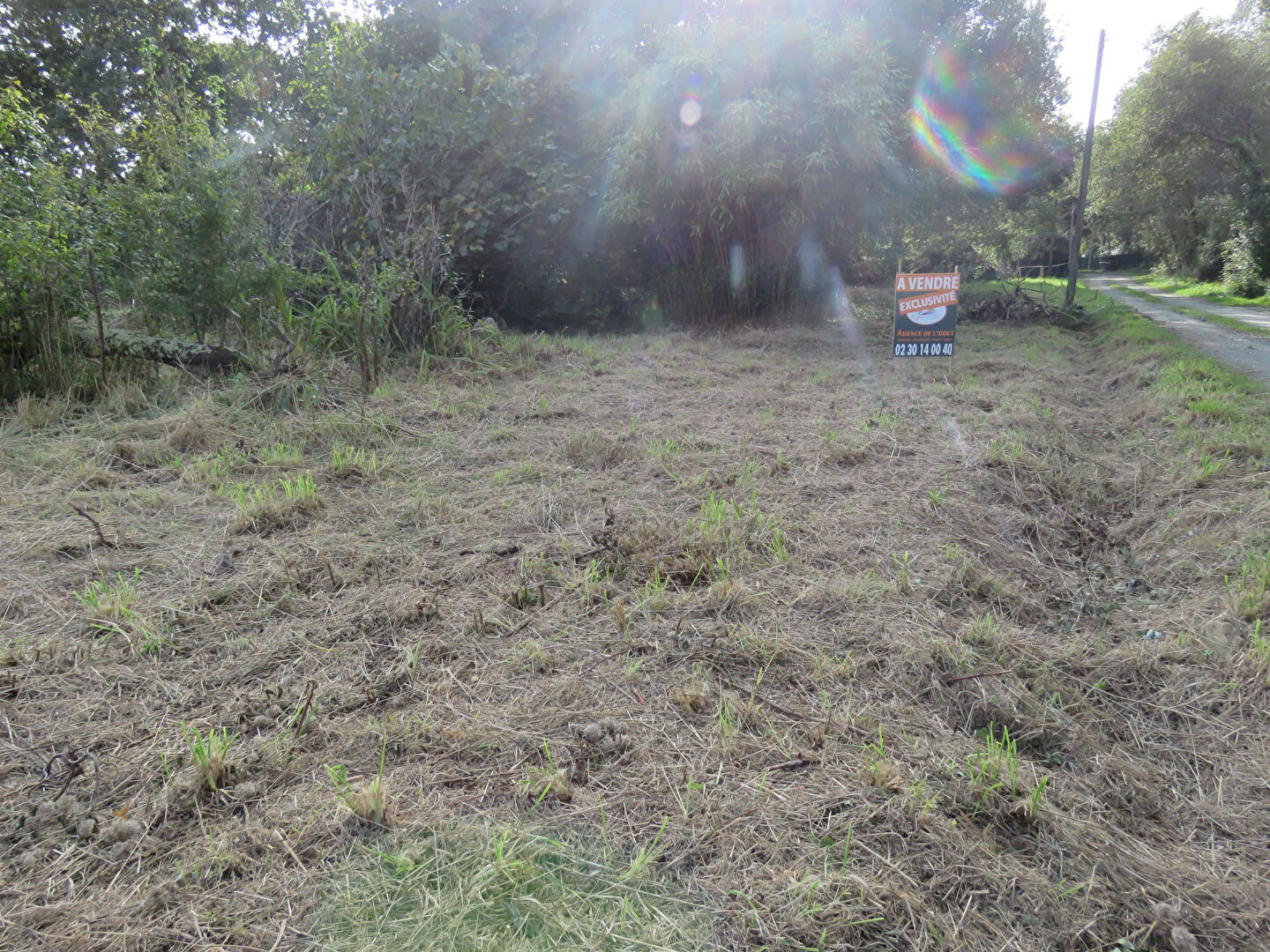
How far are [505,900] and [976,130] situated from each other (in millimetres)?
17930

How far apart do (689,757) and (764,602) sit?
832mm

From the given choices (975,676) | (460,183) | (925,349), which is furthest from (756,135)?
(975,676)

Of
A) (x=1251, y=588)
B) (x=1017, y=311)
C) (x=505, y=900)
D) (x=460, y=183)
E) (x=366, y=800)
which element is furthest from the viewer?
(x=1017, y=311)

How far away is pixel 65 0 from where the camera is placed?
554 inches

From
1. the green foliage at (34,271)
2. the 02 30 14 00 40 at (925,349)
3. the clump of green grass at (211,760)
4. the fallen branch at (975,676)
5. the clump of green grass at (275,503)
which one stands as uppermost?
the green foliage at (34,271)

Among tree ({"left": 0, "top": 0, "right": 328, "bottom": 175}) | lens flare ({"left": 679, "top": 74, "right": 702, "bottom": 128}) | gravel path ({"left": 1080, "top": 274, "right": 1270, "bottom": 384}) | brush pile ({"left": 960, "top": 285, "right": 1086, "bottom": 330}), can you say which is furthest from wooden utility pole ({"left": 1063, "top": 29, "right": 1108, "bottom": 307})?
tree ({"left": 0, "top": 0, "right": 328, "bottom": 175})

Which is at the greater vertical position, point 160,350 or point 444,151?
point 444,151

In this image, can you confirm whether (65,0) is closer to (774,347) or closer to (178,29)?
(178,29)

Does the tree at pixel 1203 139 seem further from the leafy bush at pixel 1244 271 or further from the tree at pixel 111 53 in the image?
the tree at pixel 111 53

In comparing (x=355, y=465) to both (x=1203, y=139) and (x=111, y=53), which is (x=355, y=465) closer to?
(x=111, y=53)

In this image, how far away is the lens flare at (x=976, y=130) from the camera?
14.4m

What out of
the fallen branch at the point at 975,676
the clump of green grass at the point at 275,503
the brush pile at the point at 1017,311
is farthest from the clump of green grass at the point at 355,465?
the brush pile at the point at 1017,311

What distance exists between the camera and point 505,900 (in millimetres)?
1312

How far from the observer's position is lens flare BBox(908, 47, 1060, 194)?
14.4 metres
